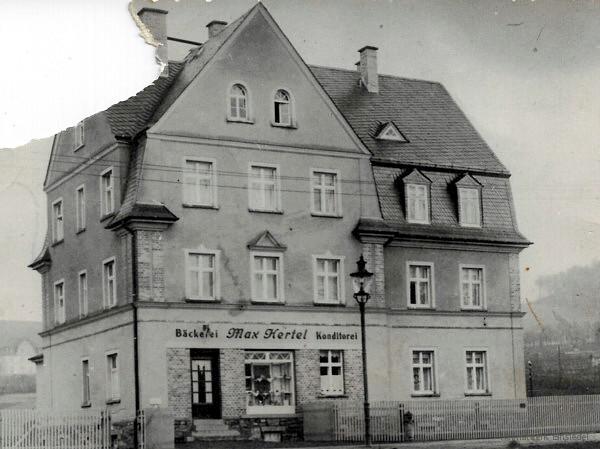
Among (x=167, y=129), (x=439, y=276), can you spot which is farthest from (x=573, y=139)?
(x=167, y=129)

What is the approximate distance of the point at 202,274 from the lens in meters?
42.0

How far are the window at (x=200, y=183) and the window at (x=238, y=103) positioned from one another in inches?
68.4

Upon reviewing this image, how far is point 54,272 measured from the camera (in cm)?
4647

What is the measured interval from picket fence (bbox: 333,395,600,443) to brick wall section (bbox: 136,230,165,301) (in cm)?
674

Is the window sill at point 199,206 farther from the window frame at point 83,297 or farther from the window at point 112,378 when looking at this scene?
the window at point 112,378

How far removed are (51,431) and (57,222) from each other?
39.0ft

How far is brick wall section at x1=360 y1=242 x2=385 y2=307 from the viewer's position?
45250mm

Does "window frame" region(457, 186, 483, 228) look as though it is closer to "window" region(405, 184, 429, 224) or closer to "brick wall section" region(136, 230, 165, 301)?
"window" region(405, 184, 429, 224)

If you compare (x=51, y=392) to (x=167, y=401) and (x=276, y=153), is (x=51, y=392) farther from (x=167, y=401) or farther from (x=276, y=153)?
(x=276, y=153)

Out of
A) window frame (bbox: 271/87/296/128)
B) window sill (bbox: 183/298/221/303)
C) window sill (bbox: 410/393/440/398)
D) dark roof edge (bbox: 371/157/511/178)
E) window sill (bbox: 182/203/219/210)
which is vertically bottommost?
window sill (bbox: 410/393/440/398)

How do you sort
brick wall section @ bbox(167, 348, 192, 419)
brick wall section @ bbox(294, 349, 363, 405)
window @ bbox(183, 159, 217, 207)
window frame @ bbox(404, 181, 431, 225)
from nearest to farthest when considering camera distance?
brick wall section @ bbox(167, 348, 192, 419) < window @ bbox(183, 159, 217, 207) < brick wall section @ bbox(294, 349, 363, 405) < window frame @ bbox(404, 181, 431, 225)

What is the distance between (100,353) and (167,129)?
7660 mm

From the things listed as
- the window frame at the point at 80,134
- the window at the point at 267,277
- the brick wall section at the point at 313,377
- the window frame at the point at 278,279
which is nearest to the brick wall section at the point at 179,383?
the window frame at the point at 278,279

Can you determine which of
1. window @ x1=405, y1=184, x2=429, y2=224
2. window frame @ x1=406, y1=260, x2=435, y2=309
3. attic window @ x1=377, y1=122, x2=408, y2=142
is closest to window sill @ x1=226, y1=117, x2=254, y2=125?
attic window @ x1=377, y1=122, x2=408, y2=142
